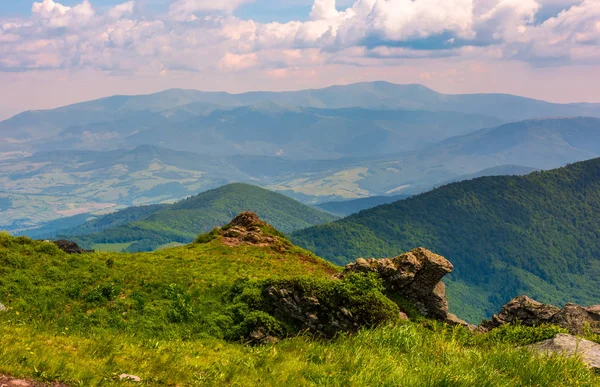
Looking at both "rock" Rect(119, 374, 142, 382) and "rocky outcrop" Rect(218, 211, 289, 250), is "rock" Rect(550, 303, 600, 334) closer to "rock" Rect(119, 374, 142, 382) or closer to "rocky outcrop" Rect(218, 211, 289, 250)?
"rocky outcrop" Rect(218, 211, 289, 250)

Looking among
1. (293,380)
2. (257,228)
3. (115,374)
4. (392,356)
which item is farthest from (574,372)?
(257,228)

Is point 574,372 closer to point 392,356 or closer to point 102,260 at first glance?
point 392,356

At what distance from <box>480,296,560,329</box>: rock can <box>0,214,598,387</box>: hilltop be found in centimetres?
444

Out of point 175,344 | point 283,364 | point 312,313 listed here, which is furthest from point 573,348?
point 175,344

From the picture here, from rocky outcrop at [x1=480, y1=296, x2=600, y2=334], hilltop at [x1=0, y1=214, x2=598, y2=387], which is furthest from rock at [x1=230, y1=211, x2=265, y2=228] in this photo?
rocky outcrop at [x1=480, y1=296, x2=600, y2=334]

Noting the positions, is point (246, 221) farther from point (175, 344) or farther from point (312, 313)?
point (175, 344)

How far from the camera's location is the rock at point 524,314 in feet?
80.4

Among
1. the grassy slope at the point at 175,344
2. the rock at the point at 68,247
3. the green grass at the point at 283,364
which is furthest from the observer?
the rock at the point at 68,247

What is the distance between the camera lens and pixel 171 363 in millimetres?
12352

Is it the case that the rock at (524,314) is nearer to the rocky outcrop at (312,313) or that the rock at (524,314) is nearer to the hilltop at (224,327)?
the hilltop at (224,327)

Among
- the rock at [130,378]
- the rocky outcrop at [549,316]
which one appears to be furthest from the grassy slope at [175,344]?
the rocky outcrop at [549,316]

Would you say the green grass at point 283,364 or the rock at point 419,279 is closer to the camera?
the green grass at point 283,364

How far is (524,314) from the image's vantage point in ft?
84.5

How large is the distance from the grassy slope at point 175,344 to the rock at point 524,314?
493 centimetres
